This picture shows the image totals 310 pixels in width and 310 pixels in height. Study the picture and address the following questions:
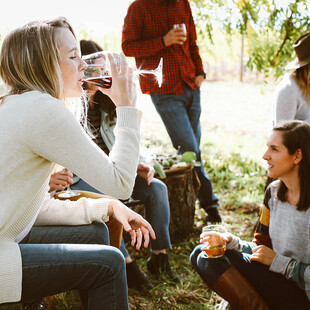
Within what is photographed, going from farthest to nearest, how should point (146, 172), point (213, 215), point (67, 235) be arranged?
1. point (213, 215)
2. point (146, 172)
3. point (67, 235)

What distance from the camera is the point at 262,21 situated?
4.35 m

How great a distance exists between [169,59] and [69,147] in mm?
2361

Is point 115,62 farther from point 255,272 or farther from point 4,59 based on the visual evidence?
point 255,272

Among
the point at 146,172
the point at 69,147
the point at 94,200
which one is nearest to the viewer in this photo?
the point at 69,147

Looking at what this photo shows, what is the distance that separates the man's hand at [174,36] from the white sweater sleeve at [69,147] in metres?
2.10

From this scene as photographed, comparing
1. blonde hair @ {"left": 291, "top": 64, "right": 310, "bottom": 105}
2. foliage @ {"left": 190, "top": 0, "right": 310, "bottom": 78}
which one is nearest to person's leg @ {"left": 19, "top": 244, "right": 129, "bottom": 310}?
blonde hair @ {"left": 291, "top": 64, "right": 310, "bottom": 105}

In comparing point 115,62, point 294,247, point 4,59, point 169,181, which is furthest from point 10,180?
point 169,181

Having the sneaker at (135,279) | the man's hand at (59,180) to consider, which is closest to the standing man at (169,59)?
the sneaker at (135,279)

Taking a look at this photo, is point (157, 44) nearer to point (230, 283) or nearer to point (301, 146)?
point (301, 146)

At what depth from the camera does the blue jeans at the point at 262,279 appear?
6.43ft

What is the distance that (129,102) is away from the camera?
155 cm

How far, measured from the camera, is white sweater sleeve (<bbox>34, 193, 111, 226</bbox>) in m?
1.69

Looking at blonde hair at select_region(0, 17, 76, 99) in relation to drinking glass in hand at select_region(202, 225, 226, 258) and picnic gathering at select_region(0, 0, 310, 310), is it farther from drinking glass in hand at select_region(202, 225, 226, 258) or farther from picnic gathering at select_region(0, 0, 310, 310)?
drinking glass in hand at select_region(202, 225, 226, 258)

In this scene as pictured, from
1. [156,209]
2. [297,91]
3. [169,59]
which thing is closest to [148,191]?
[156,209]
